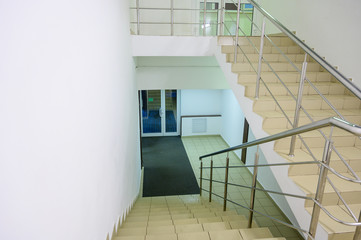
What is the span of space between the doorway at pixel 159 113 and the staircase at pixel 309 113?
5.22 meters

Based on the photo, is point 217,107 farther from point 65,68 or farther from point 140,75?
point 65,68

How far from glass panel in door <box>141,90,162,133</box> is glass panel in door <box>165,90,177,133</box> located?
26 centimetres

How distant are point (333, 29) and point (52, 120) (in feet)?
11.8

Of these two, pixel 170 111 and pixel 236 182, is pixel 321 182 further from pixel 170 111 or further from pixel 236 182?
pixel 170 111

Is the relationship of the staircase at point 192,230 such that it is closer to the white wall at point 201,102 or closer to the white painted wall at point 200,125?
the white painted wall at point 200,125

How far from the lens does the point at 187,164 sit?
6.57m

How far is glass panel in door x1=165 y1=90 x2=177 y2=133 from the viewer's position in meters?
8.67

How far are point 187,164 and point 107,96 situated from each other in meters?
4.93

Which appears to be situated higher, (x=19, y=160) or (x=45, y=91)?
(x=45, y=91)

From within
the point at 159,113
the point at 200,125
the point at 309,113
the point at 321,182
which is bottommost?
the point at 200,125

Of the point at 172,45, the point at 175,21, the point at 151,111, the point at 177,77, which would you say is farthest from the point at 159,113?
the point at 172,45

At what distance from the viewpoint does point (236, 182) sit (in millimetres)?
5617

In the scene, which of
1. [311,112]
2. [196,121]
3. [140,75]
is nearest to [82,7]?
[311,112]

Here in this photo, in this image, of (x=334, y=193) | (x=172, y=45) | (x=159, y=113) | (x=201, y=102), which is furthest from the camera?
(x=159, y=113)
